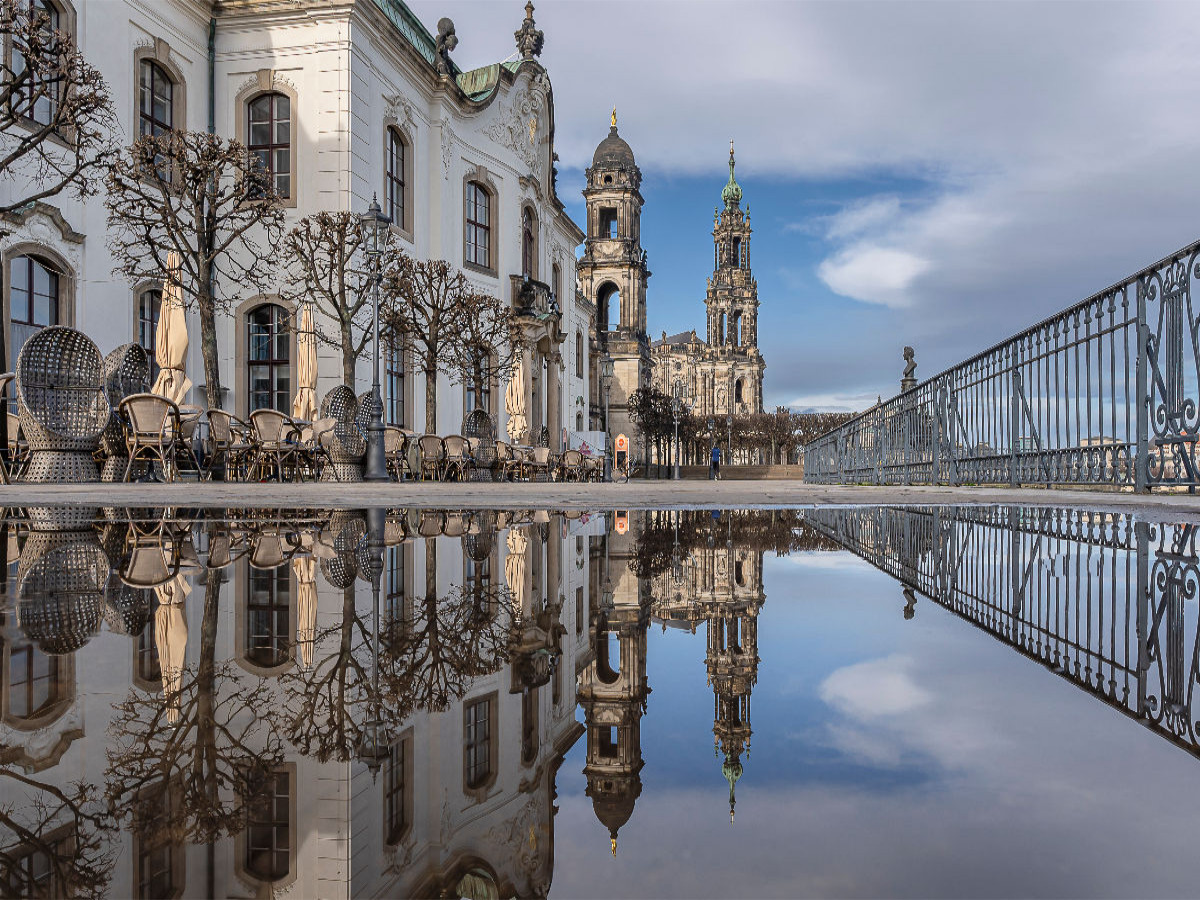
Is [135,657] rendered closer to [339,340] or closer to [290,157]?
[339,340]

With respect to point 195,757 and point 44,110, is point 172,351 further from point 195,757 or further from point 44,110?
point 195,757

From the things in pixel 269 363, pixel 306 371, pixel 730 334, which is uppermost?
pixel 730 334

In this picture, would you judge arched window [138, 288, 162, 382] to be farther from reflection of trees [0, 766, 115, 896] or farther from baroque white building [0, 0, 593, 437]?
reflection of trees [0, 766, 115, 896]

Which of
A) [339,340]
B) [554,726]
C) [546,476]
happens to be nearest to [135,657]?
[554,726]

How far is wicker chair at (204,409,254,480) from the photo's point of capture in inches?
475

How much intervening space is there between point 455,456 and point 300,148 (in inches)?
342

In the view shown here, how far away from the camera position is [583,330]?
46.2m

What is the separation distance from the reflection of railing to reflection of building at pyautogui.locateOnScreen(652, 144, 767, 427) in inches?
3898

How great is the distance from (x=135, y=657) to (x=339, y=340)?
19.9m

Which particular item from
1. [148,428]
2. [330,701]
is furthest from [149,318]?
[330,701]

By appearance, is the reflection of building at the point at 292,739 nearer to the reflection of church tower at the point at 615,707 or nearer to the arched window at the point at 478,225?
the reflection of church tower at the point at 615,707

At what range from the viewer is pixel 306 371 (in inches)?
750

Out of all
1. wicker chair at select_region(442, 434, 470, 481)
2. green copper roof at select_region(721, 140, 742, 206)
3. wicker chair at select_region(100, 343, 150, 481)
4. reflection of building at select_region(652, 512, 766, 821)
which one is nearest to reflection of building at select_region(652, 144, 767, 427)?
green copper roof at select_region(721, 140, 742, 206)

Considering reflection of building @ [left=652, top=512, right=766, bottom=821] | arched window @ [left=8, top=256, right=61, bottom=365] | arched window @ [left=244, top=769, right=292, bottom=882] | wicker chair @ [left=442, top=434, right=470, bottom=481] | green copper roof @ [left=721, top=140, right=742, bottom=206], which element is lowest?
reflection of building @ [left=652, top=512, right=766, bottom=821]
